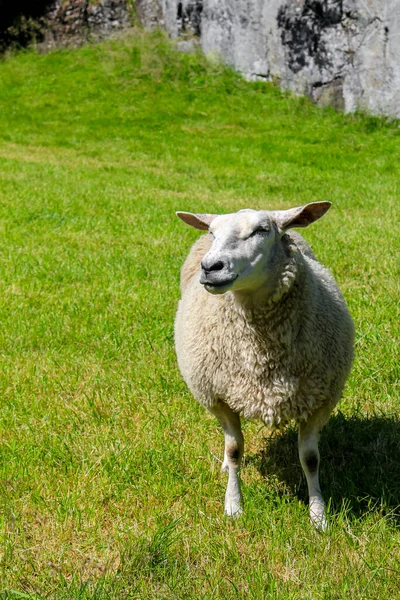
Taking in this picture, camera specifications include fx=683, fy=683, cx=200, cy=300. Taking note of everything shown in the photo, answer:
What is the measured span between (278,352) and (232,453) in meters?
0.57

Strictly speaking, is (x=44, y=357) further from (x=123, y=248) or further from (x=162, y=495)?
(x=123, y=248)

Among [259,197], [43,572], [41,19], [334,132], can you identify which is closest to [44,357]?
[43,572]

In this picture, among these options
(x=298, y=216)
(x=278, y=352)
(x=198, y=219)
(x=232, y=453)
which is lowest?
(x=232, y=453)

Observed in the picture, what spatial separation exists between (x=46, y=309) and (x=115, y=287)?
2.42 feet

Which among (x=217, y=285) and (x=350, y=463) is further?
(x=350, y=463)

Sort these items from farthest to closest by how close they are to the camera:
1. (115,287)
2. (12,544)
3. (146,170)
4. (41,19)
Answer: (41,19) < (146,170) < (115,287) < (12,544)

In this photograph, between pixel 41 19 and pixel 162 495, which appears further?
pixel 41 19

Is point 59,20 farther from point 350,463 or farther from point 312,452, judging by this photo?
point 312,452

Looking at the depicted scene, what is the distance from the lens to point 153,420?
4059 mm

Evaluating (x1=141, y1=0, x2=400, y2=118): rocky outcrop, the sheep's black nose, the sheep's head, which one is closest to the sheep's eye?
the sheep's head

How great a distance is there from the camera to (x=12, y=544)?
2904mm

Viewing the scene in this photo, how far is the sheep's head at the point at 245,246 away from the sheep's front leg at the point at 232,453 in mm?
700

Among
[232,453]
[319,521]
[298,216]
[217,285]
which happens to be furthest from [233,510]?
[298,216]

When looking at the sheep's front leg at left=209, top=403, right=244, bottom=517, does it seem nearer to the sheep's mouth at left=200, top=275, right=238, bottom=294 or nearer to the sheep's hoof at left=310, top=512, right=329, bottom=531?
the sheep's hoof at left=310, top=512, right=329, bottom=531
